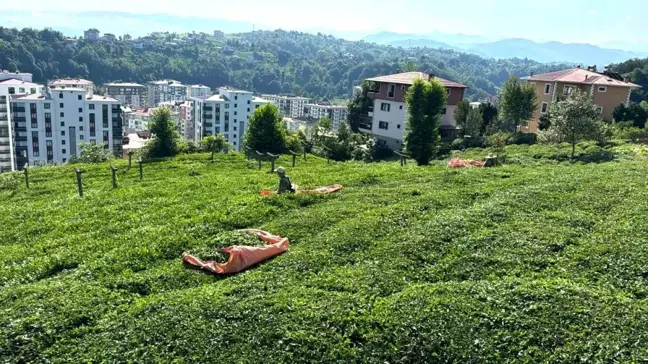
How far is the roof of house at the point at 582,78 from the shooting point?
5716cm

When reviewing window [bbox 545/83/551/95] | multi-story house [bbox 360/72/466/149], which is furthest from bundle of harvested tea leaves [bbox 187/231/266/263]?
window [bbox 545/83/551/95]

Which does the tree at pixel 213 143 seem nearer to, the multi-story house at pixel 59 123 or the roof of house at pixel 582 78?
the roof of house at pixel 582 78

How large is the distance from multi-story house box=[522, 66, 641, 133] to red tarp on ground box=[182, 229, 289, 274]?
48.9 metres

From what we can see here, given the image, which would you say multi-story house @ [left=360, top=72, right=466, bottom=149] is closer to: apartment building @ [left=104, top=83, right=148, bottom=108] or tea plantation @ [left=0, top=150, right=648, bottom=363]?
tea plantation @ [left=0, top=150, right=648, bottom=363]

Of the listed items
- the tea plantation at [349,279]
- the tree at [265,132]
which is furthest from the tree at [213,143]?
the tea plantation at [349,279]

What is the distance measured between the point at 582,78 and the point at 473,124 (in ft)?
58.9

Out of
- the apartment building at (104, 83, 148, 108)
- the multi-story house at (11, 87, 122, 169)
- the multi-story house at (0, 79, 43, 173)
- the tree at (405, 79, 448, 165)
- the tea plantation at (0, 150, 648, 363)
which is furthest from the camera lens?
the apartment building at (104, 83, 148, 108)

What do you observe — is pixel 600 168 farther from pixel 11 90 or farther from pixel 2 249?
pixel 11 90

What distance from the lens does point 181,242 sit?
48.5 ft

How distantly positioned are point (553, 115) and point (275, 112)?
21.2 meters

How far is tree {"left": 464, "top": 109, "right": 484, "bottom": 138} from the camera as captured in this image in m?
52.4

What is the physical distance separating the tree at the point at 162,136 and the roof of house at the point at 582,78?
45.8 metres

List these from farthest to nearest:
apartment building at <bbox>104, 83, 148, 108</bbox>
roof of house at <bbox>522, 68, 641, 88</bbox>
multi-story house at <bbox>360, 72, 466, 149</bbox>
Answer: apartment building at <bbox>104, 83, 148, 108</bbox>
multi-story house at <bbox>360, 72, 466, 149</bbox>
roof of house at <bbox>522, 68, 641, 88</bbox>

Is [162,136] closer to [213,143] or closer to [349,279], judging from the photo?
[213,143]
